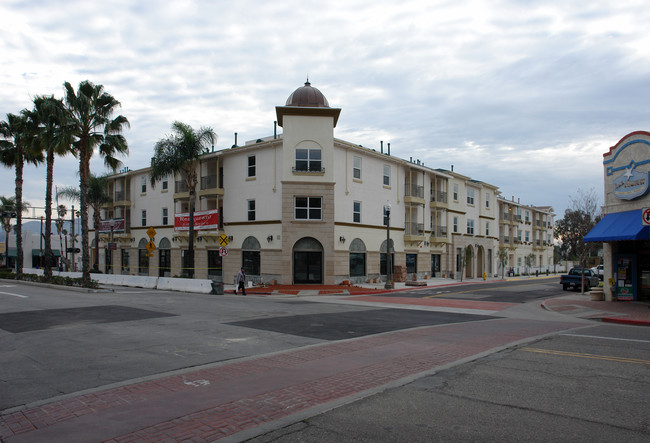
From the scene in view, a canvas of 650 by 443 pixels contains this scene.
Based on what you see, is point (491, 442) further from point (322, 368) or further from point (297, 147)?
point (297, 147)

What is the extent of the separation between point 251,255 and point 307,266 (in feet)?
17.1

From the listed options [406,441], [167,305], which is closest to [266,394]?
[406,441]

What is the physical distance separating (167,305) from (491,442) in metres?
16.6

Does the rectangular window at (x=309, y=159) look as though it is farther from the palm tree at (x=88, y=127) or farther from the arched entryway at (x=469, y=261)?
the arched entryway at (x=469, y=261)

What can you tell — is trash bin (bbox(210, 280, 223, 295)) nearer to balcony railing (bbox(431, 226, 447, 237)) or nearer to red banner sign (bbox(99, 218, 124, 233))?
balcony railing (bbox(431, 226, 447, 237))

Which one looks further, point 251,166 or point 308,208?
point 251,166

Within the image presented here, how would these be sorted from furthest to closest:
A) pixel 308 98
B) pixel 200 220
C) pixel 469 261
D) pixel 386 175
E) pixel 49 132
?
pixel 469 261, pixel 386 175, pixel 200 220, pixel 308 98, pixel 49 132

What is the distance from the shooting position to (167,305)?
19453 millimetres

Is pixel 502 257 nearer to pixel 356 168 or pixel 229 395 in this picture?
pixel 356 168

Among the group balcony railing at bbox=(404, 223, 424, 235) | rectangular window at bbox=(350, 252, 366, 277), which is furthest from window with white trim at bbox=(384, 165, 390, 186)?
rectangular window at bbox=(350, 252, 366, 277)

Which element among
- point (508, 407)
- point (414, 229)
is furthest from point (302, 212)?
point (508, 407)

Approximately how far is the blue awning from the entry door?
18638 millimetres

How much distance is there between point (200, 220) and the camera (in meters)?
39.4

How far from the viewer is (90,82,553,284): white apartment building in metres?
34.2
